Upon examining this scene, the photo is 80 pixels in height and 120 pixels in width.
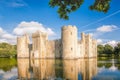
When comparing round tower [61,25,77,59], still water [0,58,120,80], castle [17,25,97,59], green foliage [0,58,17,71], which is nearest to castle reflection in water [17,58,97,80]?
still water [0,58,120,80]

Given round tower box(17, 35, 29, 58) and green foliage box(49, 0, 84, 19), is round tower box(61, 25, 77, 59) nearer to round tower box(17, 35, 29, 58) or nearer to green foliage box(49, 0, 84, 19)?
round tower box(17, 35, 29, 58)

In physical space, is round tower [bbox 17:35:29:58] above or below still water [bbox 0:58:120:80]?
above

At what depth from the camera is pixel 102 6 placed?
6477 millimetres

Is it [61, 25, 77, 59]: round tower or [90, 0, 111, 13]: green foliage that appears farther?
[61, 25, 77, 59]: round tower

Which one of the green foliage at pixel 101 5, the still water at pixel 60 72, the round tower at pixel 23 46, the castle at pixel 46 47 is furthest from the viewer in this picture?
the round tower at pixel 23 46

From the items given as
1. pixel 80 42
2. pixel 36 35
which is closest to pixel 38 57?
pixel 36 35

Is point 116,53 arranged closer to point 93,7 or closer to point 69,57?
point 69,57

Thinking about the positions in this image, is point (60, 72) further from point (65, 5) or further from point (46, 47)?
point (46, 47)

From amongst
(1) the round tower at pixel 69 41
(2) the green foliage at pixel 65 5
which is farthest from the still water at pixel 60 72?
(1) the round tower at pixel 69 41

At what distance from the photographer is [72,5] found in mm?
6793

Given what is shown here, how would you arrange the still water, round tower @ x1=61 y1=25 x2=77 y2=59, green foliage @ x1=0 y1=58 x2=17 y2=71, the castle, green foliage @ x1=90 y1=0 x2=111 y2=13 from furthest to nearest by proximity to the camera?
the castle
round tower @ x1=61 y1=25 x2=77 y2=59
green foliage @ x1=0 y1=58 x2=17 y2=71
the still water
green foliage @ x1=90 y1=0 x2=111 y2=13

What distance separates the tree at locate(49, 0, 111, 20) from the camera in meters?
6.45

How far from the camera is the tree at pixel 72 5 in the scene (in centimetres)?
645

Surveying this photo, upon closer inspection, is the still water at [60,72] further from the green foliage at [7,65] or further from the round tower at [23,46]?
the round tower at [23,46]
